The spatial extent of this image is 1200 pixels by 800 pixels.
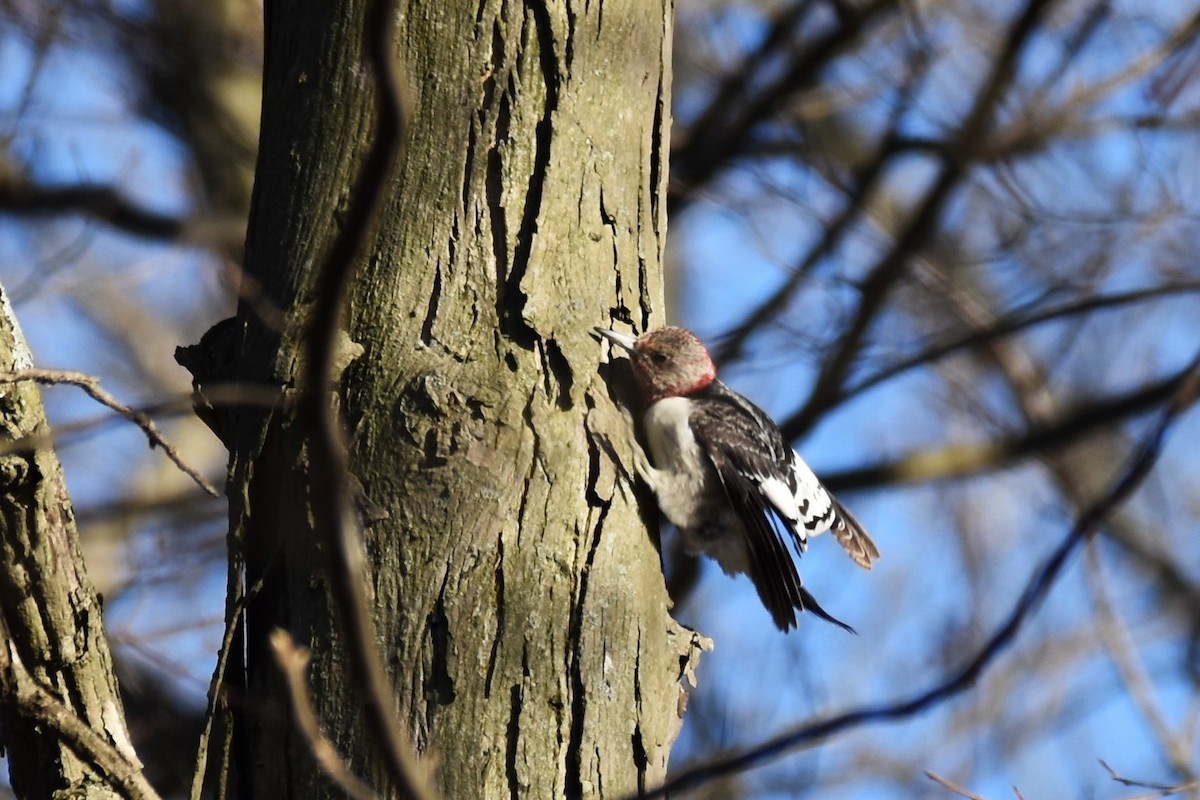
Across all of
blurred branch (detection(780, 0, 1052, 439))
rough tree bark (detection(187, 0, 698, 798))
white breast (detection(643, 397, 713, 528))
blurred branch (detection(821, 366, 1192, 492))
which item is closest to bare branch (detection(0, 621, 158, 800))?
rough tree bark (detection(187, 0, 698, 798))

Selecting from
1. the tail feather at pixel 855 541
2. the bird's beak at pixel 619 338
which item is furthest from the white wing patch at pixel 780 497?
the bird's beak at pixel 619 338

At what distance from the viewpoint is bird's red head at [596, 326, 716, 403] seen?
3.08 m

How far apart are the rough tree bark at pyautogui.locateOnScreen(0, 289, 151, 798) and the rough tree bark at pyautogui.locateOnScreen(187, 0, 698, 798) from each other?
0.92 ft

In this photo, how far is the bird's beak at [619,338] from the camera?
112 inches

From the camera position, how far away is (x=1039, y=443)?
16.6ft

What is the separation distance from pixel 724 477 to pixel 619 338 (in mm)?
849

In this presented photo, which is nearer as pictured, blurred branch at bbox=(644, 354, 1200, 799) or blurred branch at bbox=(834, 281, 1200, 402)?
blurred branch at bbox=(644, 354, 1200, 799)

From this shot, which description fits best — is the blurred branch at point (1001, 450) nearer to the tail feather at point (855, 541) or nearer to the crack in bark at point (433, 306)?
the tail feather at point (855, 541)

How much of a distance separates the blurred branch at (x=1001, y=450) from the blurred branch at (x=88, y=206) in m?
2.72

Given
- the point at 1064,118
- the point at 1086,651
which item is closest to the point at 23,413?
the point at 1064,118

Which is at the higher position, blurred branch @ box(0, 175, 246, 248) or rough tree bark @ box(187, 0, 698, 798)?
blurred branch @ box(0, 175, 246, 248)

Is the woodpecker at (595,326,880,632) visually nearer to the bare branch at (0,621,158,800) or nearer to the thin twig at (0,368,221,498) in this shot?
the thin twig at (0,368,221,498)

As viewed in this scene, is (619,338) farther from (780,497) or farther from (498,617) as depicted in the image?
(780,497)

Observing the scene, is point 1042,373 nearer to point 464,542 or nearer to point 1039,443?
point 1039,443
